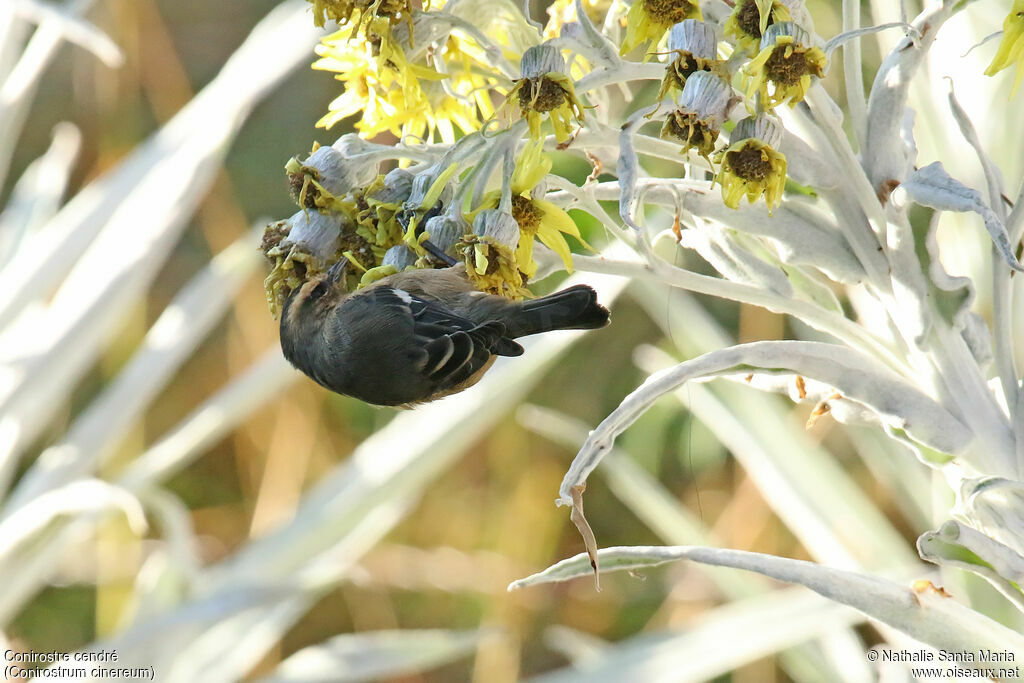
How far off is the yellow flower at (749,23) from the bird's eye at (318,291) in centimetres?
23

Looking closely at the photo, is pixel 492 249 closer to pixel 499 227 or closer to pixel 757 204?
pixel 499 227

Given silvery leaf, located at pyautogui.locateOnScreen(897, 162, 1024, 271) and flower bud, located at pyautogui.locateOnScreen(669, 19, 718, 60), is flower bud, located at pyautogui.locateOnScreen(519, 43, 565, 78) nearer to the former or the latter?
flower bud, located at pyautogui.locateOnScreen(669, 19, 718, 60)

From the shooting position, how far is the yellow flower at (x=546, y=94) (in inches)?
16.7

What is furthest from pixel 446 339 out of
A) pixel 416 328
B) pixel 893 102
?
pixel 893 102

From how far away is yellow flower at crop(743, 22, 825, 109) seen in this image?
1.27ft

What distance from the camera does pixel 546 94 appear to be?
0.43 meters

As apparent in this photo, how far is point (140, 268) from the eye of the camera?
120cm

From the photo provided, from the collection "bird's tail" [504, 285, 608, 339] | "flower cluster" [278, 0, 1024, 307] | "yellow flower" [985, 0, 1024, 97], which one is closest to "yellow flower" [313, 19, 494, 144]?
"flower cluster" [278, 0, 1024, 307]

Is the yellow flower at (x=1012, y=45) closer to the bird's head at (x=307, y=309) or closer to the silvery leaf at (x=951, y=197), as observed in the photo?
the silvery leaf at (x=951, y=197)

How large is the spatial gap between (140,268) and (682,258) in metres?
0.87

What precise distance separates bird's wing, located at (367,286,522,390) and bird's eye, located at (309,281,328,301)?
0.10ft

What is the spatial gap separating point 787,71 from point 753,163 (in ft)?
0.12

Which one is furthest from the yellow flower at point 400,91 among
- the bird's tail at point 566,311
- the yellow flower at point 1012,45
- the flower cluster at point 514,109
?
the yellow flower at point 1012,45

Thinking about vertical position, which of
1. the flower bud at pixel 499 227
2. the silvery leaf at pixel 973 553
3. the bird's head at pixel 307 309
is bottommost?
the silvery leaf at pixel 973 553
